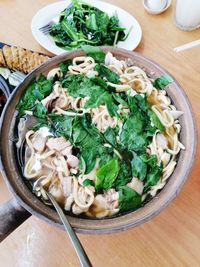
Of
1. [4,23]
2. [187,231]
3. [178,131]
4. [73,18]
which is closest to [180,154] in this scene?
[178,131]

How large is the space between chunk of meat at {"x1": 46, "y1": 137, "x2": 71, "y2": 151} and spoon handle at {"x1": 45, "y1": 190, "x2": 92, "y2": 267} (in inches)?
4.8

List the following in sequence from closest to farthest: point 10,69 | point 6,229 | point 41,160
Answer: point 6,229 → point 41,160 → point 10,69

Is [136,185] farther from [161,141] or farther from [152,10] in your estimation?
[152,10]

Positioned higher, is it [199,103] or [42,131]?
[42,131]

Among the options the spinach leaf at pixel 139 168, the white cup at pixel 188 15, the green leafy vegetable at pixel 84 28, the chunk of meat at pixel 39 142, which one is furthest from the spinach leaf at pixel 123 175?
the white cup at pixel 188 15

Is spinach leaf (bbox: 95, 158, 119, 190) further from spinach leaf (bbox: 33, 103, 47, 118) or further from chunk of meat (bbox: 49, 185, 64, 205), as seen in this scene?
spinach leaf (bbox: 33, 103, 47, 118)

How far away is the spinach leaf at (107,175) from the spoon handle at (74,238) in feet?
0.40

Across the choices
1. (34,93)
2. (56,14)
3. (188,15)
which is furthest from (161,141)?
(56,14)

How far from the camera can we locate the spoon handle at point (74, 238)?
0.68m

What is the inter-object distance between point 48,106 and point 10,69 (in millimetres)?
350

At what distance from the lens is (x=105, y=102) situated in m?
0.95

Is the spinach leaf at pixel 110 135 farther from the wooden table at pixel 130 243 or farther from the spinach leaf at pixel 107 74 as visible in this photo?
the wooden table at pixel 130 243

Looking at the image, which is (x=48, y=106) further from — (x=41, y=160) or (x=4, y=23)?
(x=4, y=23)

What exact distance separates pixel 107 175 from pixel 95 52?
15.7 inches
